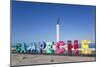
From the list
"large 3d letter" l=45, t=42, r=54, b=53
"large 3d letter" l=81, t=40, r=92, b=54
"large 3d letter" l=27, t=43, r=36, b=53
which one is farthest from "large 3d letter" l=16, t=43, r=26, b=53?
"large 3d letter" l=81, t=40, r=92, b=54

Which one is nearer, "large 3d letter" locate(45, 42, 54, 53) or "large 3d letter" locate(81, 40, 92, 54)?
"large 3d letter" locate(45, 42, 54, 53)

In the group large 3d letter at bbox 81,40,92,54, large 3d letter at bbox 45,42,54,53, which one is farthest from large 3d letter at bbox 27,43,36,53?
large 3d letter at bbox 81,40,92,54

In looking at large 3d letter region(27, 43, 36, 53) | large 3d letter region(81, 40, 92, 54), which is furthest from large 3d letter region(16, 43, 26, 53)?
large 3d letter region(81, 40, 92, 54)

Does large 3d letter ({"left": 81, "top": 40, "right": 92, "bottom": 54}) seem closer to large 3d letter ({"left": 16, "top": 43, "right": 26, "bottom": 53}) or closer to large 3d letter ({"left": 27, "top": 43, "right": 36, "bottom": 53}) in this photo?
large 3d letter ({"left": 27, "top": 43, "right": 36, "bottom": 53})

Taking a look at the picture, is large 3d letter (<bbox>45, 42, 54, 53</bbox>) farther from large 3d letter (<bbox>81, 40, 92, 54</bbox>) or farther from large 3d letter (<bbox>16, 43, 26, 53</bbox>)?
large 3d letter (<bbox>81, 40, 92, 54</bbox>)

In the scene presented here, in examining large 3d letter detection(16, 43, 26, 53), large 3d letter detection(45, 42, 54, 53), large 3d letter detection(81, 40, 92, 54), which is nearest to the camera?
large 3d letter detection(16, 43, 26, 53)

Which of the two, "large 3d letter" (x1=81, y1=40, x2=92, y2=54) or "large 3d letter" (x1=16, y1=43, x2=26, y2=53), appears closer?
"large 3d letter" (x1=16, y1=43, x2=26, y2=53)

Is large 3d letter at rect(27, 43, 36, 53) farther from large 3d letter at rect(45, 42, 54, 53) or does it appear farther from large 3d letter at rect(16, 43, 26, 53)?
large 3d letter at rect(45, 42, 54, 53)

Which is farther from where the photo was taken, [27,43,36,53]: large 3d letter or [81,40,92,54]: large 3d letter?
[81,40,92,54]: large 3d letter

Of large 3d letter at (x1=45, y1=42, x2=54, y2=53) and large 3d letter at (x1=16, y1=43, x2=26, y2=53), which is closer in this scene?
large 3d letter at (x1=16, y1=43, x2=26, y2=53)

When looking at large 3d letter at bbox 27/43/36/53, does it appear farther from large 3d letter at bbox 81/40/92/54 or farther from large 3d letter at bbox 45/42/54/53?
large 3d letter at bbox 81/40/92/54

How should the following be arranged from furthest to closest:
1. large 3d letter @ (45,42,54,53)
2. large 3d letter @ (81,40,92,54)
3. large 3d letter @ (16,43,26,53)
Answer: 1. large 3d letter @ (81,40,92,54)
2. large 3d letter @ (45,42,54,53)
3. large 3d letter @ (16,43,26,53)

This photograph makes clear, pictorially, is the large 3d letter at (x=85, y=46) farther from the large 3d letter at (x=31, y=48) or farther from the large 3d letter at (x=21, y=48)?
the large 3d letter at (x=21, y=48)
